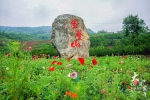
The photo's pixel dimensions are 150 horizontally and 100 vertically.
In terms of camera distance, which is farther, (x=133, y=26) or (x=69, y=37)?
(x=133, y=26)

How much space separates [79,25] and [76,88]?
8.63 meters

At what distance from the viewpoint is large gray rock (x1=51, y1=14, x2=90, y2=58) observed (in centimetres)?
1004

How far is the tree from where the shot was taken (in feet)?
107

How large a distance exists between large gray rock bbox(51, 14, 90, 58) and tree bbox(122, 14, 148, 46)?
2425cm

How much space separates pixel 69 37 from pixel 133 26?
25419 mm

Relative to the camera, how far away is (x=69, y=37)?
399 inches

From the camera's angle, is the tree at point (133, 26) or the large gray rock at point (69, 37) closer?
the large gray rock at point (69, 37)

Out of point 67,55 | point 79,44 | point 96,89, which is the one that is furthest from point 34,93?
point 79,44

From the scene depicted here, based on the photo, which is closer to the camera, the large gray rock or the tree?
the large gray rock

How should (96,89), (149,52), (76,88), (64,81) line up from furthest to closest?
(149,52) < (96,89) < (64,81) < (76,88)

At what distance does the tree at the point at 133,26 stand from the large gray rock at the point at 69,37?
2425 cm

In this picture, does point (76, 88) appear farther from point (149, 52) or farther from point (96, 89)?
point (149, 52)

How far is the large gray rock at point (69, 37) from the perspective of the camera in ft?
32.9

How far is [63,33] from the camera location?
33.5 feet
